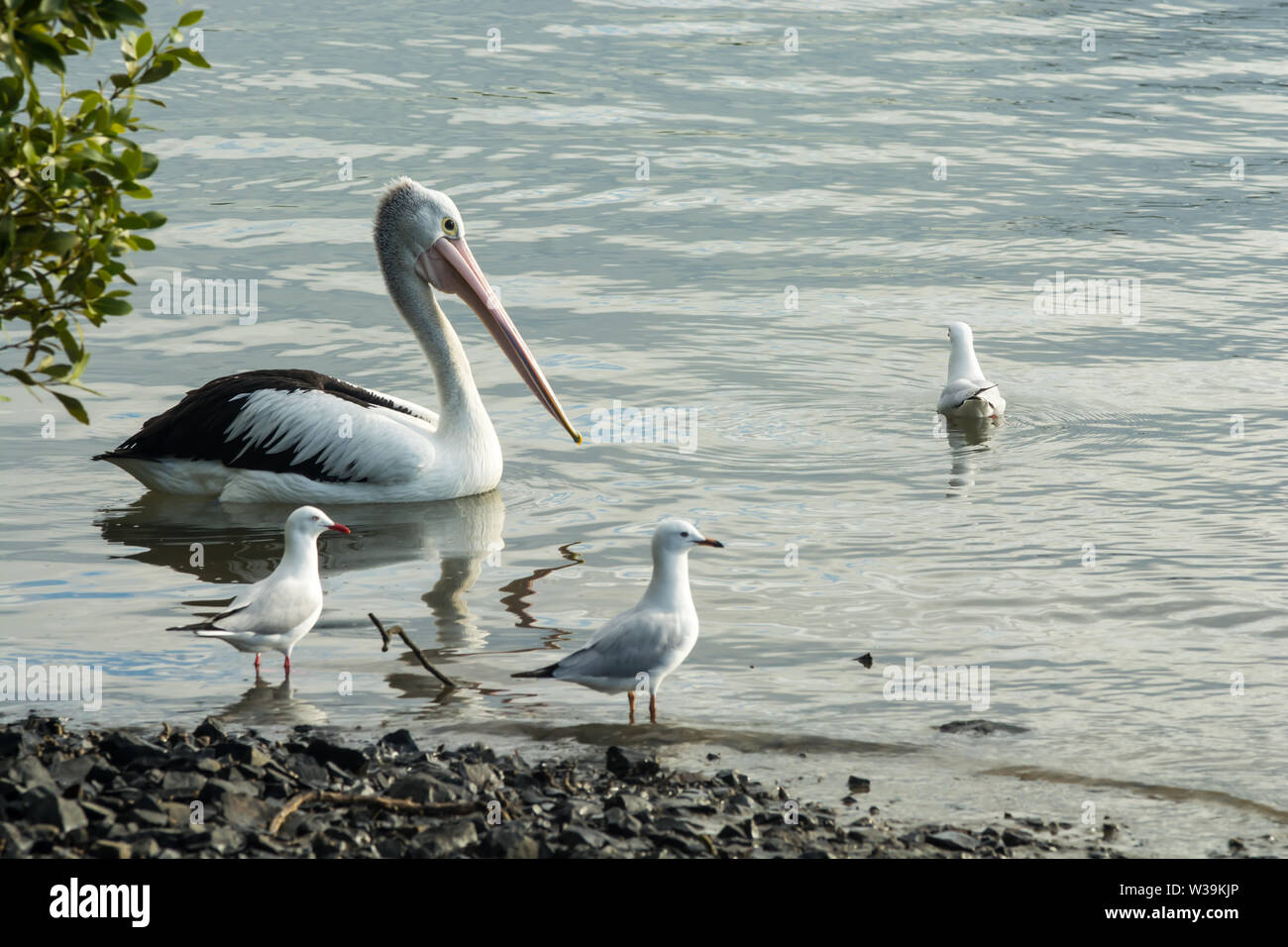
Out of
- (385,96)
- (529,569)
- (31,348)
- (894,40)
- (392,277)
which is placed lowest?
(529,569)

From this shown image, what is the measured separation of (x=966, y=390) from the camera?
10852mm

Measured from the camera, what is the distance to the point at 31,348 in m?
4.96

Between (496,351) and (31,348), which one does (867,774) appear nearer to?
(31,348)

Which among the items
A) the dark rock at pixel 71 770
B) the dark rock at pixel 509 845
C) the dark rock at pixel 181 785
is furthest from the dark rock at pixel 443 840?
the dark rock at pixel 71 770

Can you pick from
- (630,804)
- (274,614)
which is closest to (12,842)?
(630,804)

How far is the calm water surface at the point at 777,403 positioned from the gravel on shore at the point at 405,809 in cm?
47

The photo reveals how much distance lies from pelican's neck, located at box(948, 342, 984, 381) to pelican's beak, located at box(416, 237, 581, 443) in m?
2.82

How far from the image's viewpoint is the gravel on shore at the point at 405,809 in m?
4.63

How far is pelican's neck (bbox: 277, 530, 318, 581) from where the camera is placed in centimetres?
695

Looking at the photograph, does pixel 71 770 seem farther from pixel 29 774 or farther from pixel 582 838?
pixel 582 838

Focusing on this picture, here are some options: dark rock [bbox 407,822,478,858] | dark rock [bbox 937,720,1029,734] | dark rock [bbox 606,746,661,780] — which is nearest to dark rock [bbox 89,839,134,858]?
dark rock [bbox 407,822,478,858]
